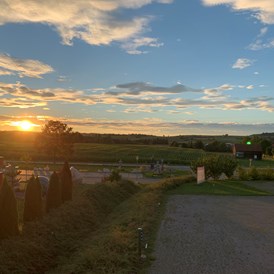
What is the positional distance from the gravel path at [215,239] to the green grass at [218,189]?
17.1ft

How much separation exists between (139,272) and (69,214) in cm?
599

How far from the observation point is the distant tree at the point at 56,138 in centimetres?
5531

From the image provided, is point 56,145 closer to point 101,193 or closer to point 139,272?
point 101,193

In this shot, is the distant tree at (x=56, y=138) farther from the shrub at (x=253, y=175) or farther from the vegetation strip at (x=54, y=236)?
the vegetation strip at (x=54, y=236)

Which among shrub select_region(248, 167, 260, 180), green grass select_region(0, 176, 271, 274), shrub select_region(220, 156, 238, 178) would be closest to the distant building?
shrub select_region(248, 167, 260, 180)

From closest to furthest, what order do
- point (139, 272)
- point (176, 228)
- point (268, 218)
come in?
point (139, 272) < point (176, 228) < point (268, 218)

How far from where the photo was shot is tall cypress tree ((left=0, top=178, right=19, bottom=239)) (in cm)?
1111

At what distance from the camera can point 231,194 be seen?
26969mm

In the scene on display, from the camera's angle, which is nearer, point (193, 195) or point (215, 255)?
A: point (215, 255)

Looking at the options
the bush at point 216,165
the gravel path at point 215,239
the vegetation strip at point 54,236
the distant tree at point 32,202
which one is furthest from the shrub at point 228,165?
the distant tree at point 32,202

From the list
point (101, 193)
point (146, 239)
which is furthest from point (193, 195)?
point (146, 239)

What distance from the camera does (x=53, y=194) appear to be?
16375 millimetres

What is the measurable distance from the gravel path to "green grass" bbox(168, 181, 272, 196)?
17.1 feet

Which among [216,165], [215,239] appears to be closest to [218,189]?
[216,165]
